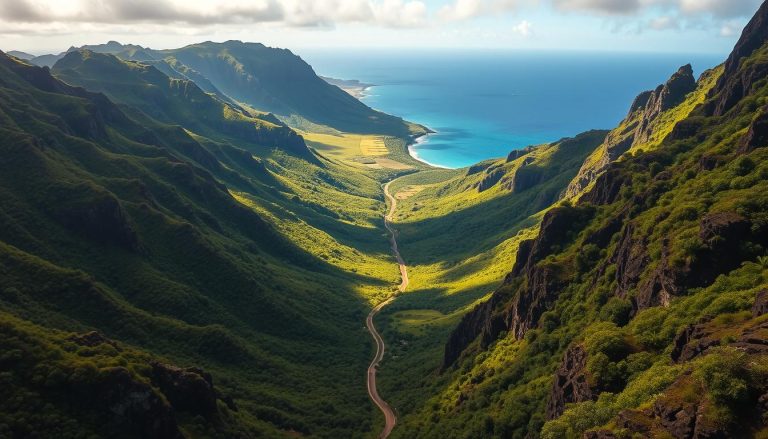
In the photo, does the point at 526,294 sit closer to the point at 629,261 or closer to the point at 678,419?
the point at 629,261

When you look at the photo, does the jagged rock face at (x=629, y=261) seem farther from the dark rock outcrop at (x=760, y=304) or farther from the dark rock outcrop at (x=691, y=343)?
the dark rock outcrop at (x=760, y=304)

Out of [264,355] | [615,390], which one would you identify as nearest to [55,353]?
[264,355]

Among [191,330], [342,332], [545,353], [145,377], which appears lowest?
[342,332]

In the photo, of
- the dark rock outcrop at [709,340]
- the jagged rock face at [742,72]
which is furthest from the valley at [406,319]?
the jagged rock face at [742,72]

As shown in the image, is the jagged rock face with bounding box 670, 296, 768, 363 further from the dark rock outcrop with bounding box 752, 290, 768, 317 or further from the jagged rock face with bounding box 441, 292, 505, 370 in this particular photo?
the jagged rock face with bounding box 441, 292, 505, 370

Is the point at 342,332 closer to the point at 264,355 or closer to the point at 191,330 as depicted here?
the point at 264,355

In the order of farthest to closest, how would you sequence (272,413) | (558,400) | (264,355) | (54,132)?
(54,132) < (264,355) < (272,413) < (558,400)

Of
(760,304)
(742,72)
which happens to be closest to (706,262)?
(760,304)
